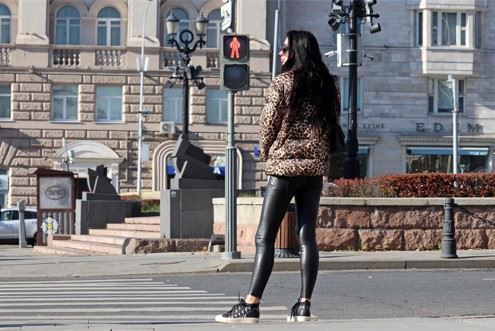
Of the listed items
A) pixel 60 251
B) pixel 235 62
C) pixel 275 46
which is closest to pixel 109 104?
pixel 275 46

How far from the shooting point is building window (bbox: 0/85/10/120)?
162 feet

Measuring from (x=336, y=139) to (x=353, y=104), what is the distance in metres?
14.6

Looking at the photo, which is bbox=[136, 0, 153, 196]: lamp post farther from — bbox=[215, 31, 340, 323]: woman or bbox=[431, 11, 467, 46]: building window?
bbox=[215, 31, 340, 323]: woman

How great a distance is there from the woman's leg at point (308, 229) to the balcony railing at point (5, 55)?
41752 millimetres

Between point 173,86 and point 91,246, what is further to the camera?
point 173,86

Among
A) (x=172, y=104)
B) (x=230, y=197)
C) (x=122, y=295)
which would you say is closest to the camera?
(x=122, y=295)

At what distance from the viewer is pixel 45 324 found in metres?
9.85

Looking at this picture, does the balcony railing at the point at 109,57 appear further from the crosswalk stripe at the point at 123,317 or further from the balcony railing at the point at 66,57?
the crosswalk stripe at the point at 123,317

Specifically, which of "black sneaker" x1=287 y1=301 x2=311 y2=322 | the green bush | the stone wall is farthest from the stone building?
"black sneaker" x1=287 y1=301 x2=311 y2=322

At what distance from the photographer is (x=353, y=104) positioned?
2339 cm

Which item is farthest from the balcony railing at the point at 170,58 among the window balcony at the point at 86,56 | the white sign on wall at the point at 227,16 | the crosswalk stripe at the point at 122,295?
the crosswalk stripe at the point at 122,295

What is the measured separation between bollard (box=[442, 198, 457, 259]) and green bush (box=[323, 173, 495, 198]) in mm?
1860

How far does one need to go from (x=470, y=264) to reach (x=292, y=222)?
307cm

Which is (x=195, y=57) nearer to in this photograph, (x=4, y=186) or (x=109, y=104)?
(x=109, y=104)
